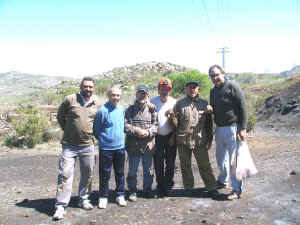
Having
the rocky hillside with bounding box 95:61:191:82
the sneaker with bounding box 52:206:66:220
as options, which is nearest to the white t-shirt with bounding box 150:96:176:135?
the sneaker with bounding box 52:206:66:220

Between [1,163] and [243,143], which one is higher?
[243,143]

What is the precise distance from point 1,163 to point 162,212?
17.0 ft

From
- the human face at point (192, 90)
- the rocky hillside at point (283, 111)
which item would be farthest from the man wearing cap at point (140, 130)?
the rocky hillside at point (283, 111)

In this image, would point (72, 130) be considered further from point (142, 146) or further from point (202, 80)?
point (202, 80)

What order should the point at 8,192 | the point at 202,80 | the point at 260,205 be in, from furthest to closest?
the point at 202,80 < the point at 8,192 < the point at 260,205

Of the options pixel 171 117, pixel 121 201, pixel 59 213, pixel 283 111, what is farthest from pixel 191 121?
pixel 283 111

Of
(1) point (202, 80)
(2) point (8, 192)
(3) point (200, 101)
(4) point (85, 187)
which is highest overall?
(1) point (202, 80)

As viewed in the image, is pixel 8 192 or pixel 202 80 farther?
pixel 202 80

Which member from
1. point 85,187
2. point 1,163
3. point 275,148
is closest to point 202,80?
point 275,148

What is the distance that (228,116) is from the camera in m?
4.50

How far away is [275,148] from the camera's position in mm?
9125

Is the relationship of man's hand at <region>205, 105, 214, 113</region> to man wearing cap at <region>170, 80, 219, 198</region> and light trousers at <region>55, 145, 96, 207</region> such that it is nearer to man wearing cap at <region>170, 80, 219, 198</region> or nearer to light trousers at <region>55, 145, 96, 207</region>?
man wearing cap at <region>170, 80, 219, 198</region>

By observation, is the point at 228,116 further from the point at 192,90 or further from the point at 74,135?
the point at 74,135

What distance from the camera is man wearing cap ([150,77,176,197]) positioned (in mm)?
4617
